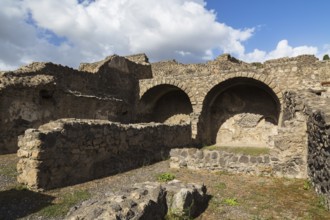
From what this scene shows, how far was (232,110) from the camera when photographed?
17406 millimetres

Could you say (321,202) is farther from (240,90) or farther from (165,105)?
(165,105)

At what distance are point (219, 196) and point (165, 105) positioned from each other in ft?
Answer: 43.7

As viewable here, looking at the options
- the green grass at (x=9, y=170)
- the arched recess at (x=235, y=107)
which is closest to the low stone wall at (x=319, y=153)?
the green grass at (x=9, y=170)

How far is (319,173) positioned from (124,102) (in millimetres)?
11915

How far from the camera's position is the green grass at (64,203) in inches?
204

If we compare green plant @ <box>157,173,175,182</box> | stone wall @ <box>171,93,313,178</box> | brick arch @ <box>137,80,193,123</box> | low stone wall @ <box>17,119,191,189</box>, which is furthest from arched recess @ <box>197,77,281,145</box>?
green plant @ <box>157,173,175,182</box>

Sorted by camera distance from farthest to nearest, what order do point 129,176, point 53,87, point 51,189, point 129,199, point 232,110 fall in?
point 232,110 → point 53,87 → point 129,176 → point 51,189 → point 129,199

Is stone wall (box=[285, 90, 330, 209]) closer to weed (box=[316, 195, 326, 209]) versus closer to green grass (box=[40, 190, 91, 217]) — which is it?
weed (box=[316, 195, 326, 209])

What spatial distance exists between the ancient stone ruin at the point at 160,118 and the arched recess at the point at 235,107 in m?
0.06

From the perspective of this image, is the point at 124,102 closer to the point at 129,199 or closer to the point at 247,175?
the point at 247,175

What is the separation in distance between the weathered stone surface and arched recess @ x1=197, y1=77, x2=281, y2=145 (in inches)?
417

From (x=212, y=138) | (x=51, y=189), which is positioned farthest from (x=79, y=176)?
(x=212, y=138)

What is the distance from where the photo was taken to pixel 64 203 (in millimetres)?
5699

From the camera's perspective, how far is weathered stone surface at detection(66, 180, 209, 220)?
347 cm
